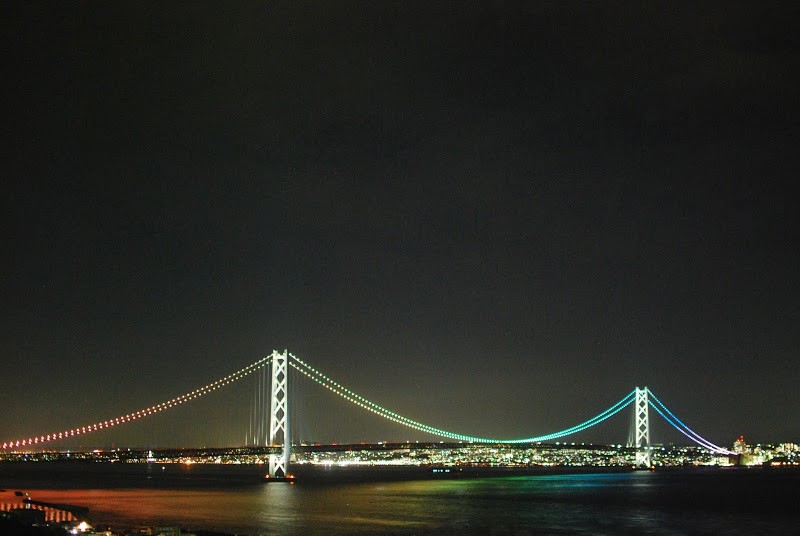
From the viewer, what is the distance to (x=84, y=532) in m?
28.5

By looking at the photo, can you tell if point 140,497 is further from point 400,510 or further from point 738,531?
point 738,531

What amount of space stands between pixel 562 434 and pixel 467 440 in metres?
17.1

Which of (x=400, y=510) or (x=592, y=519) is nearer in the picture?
(x=592, y=519)

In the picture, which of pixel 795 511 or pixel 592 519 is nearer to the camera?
pixel 592 519

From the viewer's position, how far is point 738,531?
37750 mm

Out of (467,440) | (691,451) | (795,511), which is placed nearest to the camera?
(795,511)

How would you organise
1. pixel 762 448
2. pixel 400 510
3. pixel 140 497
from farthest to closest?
1. pixel 762 448
2. pixel 140 497
3. pixel 400 510

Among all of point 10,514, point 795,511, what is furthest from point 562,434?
point 10,514

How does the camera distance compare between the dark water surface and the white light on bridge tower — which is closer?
the dark water surface

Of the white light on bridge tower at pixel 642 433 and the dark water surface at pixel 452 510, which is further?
the white light on bridge tower at pixel 642 433

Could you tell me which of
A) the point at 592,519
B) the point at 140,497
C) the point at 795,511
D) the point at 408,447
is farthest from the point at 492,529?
the point at 408,447

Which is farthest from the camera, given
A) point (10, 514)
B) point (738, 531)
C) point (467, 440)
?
point (467, 440)

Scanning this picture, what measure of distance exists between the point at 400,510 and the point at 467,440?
4013cm

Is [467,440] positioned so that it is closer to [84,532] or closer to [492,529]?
[492,529]
